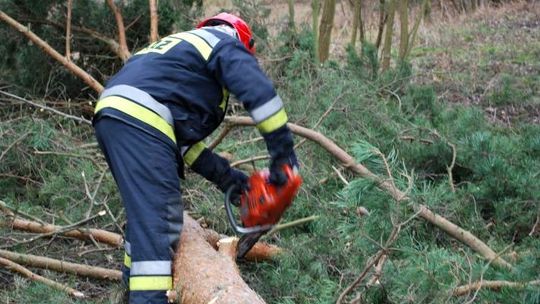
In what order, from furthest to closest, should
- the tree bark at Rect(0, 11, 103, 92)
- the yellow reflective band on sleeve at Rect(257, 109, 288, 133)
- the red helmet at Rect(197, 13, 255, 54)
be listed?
the tree bark at Rect(0, 11, 103, 92)
the red helmet at Rect(197, 13, 255, 54)
the yellow reflective band on sleeve at Rect(257, 109, 288, 133)

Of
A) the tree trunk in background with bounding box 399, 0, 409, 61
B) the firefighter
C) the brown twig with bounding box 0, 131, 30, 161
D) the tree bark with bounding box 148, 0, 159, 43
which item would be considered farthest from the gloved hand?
the tree trunk in background with bounding box 399, 0, 409, 61

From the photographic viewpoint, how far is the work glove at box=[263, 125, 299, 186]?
3023mm

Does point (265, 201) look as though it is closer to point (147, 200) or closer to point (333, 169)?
point (147, 200)

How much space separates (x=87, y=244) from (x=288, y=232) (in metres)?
1.25

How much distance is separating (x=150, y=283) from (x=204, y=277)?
25 centimetres

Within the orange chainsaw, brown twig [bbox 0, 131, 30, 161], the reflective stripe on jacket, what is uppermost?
the reflective stripe on jacket

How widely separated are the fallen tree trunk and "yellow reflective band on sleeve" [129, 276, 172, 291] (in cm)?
4

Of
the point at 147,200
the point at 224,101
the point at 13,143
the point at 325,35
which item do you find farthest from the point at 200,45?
the point at 325,35

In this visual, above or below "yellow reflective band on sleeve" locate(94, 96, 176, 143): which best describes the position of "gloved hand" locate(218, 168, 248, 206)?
below

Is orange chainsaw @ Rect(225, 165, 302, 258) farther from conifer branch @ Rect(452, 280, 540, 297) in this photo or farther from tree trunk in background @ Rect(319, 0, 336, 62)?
tree trunk in background @ Rect(319, 0, 336, 62)

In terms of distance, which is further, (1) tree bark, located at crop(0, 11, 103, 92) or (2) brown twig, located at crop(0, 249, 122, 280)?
(1) tree bark, located at crop(0, 11, 103, 92)

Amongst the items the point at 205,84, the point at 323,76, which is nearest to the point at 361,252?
the point at 205,84

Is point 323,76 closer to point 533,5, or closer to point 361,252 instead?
point 361,252

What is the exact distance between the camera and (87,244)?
14.3ft
